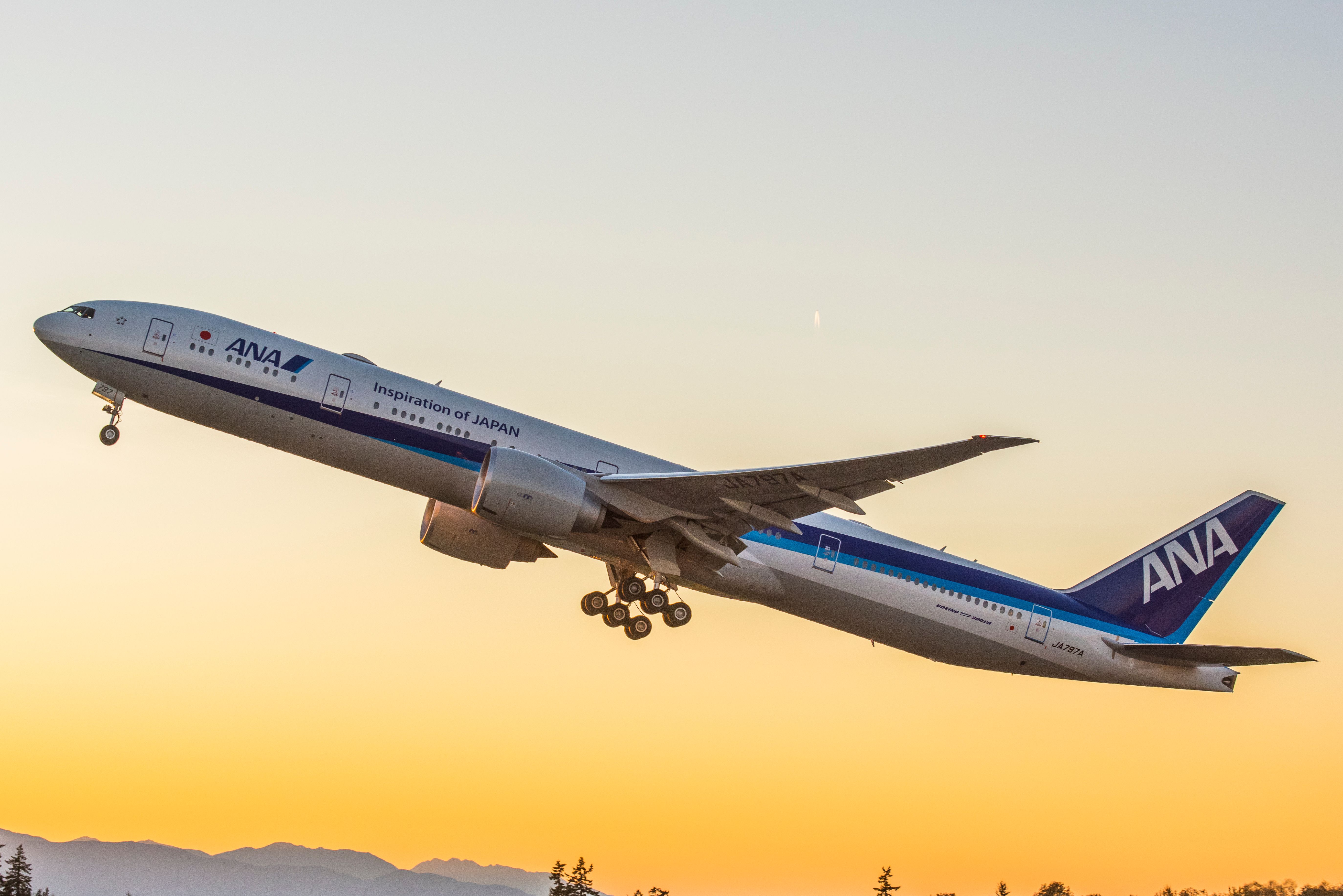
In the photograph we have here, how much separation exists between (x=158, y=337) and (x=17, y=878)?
94.8 ft

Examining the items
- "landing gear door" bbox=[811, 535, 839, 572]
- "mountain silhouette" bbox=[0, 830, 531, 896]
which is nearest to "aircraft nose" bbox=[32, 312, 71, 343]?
"landing gear door" bbox=[811, 535, 839, 572]

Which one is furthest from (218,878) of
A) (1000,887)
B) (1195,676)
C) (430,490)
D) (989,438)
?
(989,438)

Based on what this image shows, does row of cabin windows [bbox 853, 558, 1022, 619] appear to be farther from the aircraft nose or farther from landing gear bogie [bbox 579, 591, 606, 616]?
the aircraft nose

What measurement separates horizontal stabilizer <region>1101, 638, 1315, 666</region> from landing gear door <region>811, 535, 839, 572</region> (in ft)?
29.8

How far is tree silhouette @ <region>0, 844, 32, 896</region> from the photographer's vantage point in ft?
149

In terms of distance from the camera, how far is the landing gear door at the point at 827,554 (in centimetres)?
3141

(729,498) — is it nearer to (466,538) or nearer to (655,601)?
(655,601)

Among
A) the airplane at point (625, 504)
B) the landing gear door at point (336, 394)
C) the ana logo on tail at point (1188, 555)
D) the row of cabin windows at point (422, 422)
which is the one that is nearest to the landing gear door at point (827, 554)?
the airplane at point (625, 504)

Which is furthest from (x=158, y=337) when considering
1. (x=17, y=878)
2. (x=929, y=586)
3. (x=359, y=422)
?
(x=17, y=878)

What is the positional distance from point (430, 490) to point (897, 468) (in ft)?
37.4

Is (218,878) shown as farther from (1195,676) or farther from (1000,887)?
(1195,676)

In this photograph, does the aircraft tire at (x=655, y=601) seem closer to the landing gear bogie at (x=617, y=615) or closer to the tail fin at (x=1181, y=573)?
the landing gear bogie at (x=617, y=615)

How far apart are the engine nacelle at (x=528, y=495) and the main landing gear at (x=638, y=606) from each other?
4.35 m

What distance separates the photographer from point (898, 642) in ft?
108
